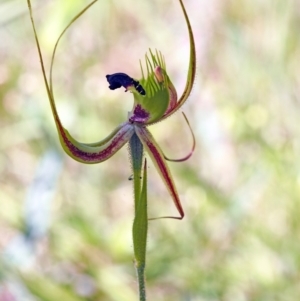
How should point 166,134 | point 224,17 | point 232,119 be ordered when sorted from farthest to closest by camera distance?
point 224,17 < point 166,134 < point 232,119

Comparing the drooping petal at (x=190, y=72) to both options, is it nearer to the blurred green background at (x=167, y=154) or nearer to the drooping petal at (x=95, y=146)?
the drooping petal at (x=95, y=146)

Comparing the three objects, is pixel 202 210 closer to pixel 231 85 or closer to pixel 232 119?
pixel 232 119

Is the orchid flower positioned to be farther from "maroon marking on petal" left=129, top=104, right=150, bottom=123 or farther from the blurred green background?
the blurred green background

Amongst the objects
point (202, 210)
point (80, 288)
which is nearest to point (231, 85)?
point (202, 210)

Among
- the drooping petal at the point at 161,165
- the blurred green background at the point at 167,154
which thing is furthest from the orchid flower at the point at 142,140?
the blurred green background at the point at 167,154

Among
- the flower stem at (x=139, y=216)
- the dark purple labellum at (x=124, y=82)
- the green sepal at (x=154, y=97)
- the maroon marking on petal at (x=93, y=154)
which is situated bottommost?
the flower stem at (x=139, y=216)

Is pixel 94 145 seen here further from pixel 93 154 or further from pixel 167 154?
pixel 167 154
